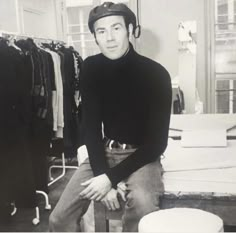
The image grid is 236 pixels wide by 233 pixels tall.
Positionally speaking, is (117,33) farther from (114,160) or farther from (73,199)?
(73,199)

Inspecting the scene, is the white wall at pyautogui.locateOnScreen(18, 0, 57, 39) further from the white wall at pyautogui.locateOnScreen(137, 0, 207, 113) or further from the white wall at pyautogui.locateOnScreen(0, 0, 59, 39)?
the white wall at pyautogui.locateOnScreen(137, 0, 207, 113)

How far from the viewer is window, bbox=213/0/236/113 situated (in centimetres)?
112

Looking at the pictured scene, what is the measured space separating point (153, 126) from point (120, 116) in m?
0.09

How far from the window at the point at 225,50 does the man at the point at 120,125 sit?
1.02ft

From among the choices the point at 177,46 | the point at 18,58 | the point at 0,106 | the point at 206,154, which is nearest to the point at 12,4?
the point at 18,58

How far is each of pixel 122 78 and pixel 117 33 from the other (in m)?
0.12

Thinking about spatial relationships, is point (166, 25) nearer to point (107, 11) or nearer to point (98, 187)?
point (107, 11)

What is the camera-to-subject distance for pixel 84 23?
1.19 meters

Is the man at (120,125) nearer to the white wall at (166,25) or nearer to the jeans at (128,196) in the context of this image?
the jeans at (128,196)

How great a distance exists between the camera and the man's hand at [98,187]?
88cm

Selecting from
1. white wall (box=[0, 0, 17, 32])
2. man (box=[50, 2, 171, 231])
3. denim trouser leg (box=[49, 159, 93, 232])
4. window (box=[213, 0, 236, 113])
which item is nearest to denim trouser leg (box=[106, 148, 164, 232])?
man (box=[50, 2, 171, 231])

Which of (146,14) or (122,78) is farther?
Answer: (146,14)

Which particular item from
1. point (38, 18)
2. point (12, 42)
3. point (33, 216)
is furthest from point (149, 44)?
point (33, 216)

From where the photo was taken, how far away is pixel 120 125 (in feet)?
3.09
